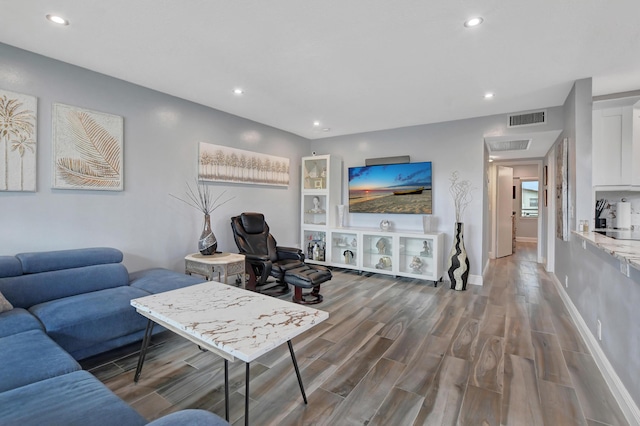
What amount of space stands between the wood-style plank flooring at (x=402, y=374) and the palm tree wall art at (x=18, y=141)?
5.44ft

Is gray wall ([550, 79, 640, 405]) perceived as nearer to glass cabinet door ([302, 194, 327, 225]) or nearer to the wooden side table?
the wooden side table

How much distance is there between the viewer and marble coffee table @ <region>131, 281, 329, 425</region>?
138cm

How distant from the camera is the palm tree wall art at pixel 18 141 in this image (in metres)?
2.49

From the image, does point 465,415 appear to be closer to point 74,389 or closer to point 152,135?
point 74,389

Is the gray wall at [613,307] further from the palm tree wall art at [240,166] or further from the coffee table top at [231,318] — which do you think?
the palm tree wall art at [240,166]

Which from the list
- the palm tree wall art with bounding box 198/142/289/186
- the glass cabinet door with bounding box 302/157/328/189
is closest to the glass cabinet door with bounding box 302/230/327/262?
the glass cabinet door with bounding box 302/157/328/189

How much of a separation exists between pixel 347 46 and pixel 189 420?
262cm

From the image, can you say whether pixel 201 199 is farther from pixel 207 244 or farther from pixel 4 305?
pixel 4 305

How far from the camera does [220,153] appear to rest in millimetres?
4238

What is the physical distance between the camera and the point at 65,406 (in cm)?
113

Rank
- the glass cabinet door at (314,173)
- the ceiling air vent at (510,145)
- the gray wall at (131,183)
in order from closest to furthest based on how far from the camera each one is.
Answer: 1. the gray wall at (131,183)
2. the ceiling air vent at (510,145)
3. the glass cabinet door at (314,173)

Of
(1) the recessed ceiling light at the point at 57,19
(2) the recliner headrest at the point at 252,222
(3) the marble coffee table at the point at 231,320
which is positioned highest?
(1) the recessed ceiling light at the point at 57,19

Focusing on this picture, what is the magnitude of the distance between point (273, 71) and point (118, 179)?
6.54ft

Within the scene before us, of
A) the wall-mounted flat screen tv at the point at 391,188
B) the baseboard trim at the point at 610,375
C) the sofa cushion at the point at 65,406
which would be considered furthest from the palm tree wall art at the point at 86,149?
the baseboard trim at the point at 610,375
